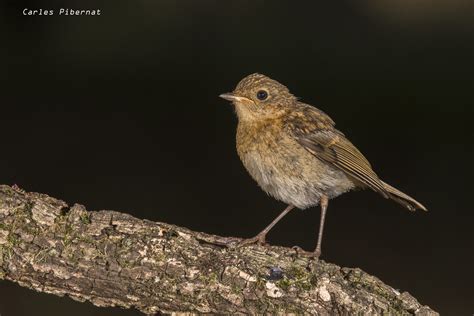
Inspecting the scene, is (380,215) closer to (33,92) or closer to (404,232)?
(404,232)

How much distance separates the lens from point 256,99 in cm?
515

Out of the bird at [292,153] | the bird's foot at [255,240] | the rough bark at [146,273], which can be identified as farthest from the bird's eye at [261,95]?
the rough bark at [146,273]

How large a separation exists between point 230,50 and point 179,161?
2.22 m

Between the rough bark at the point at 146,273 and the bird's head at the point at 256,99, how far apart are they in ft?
4.67

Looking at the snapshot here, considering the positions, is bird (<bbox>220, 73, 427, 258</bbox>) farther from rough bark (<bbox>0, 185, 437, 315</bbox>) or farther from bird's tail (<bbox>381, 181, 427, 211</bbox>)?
rough bark (<bbox>0, 185, 437, 315</bbox>)

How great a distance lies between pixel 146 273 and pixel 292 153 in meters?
1.50

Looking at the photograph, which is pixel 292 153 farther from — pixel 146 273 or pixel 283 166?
pixel 146 273

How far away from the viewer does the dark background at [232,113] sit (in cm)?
788

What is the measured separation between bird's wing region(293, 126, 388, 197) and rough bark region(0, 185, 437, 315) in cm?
114

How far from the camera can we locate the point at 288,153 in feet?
16.1

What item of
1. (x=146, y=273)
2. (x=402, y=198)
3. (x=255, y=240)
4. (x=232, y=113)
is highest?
(x=232, y=113)

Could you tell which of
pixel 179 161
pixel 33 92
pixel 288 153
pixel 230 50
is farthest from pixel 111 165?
pixel 288 153

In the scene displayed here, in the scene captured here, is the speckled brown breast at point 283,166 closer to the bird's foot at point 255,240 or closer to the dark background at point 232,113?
the bird's foot at point 255,240

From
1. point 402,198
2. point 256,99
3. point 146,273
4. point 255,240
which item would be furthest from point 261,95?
point 146,273
